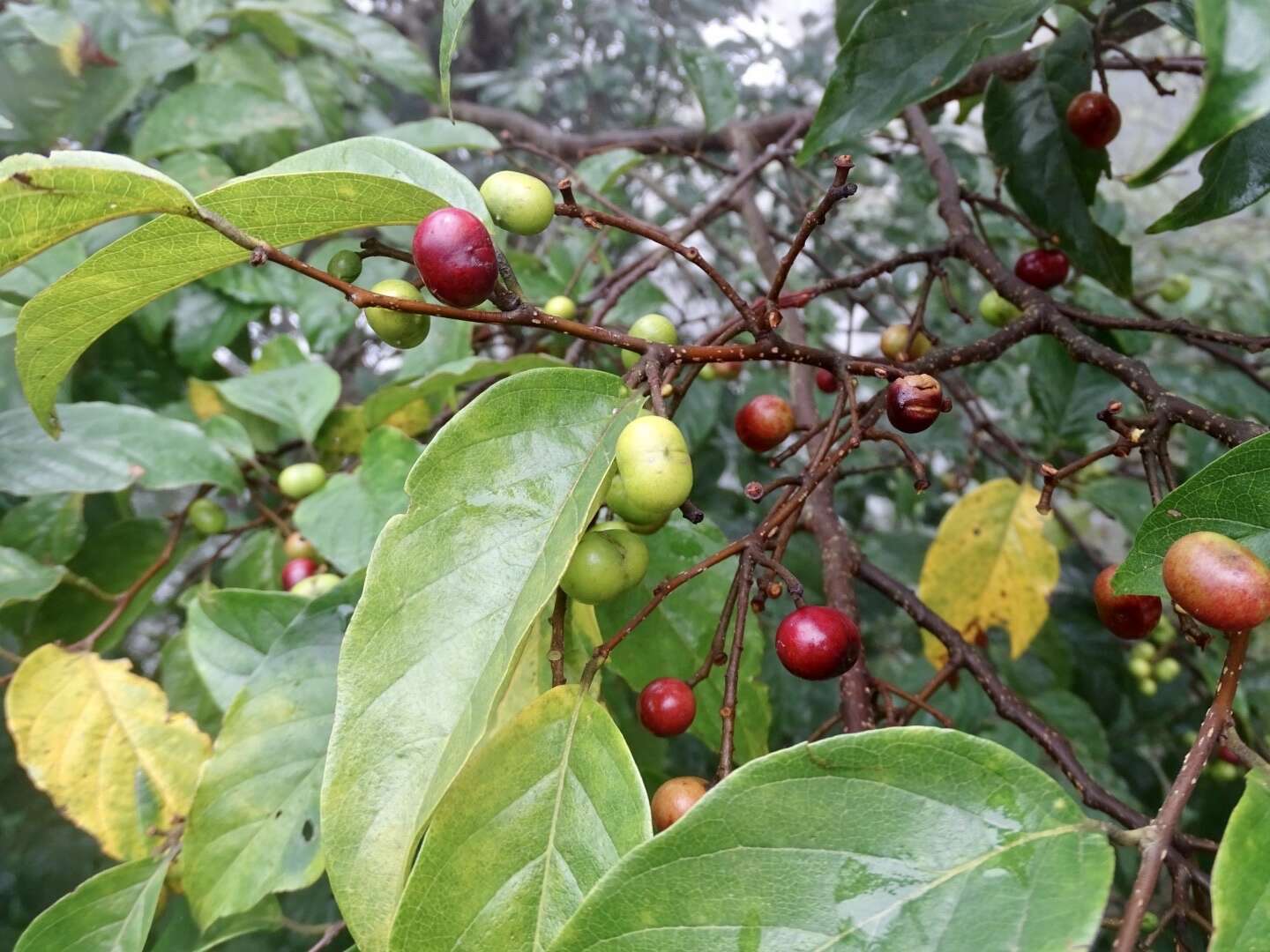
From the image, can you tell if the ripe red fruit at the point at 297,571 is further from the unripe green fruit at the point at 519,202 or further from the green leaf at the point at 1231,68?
the green leaf at the point at 1231,68

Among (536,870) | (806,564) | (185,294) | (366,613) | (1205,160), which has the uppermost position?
(1205,160)

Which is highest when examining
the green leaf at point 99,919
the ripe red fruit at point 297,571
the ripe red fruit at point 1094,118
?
the ripe red fruit at point 1094,118

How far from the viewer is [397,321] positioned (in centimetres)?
56

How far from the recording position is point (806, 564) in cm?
156

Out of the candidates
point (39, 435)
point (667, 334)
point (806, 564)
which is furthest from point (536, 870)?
point (806, 564)

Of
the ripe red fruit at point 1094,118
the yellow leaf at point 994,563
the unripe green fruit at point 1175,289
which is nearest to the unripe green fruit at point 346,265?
the yellow leaf at point 994,563

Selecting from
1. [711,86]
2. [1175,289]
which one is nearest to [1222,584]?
[711,86]

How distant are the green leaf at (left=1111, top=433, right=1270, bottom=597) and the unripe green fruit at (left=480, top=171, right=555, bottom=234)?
0.44 meters

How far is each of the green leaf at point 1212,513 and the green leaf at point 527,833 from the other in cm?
32

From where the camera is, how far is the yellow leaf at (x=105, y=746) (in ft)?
2.58

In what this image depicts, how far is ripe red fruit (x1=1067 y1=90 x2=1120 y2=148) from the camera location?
1.00 m

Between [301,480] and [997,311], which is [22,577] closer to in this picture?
[301,480]

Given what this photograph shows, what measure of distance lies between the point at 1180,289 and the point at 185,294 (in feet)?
6.32

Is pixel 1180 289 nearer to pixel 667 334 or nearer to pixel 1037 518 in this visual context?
pixel 1037 518
